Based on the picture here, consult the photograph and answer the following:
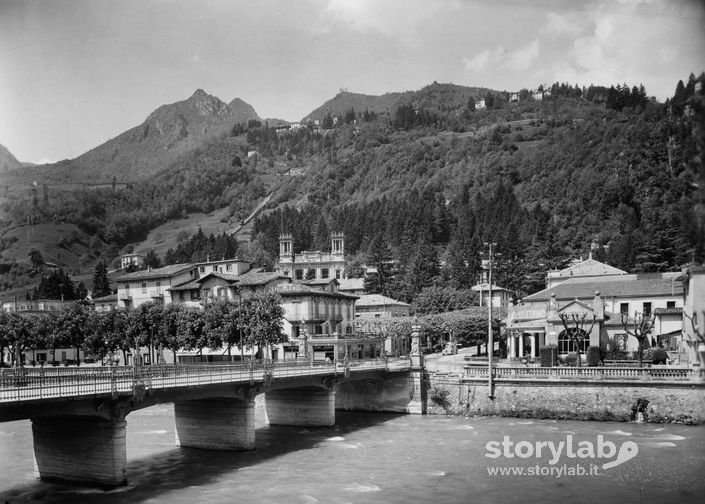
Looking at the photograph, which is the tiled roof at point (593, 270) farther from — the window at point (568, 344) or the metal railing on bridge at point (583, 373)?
the metal railing on bridge at point (583, 373)

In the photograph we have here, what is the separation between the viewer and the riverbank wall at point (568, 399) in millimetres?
43750

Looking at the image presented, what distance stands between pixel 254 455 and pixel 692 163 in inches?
1030

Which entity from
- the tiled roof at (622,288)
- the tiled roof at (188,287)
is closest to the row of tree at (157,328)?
the tiled roof at (188,287)

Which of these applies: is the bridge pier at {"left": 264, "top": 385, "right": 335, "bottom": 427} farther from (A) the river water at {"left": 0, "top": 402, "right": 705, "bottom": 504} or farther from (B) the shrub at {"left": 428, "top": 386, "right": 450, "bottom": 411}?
(B) the shrub at {"left": 428, "top": 386, "right": 450, "bottom": 411}

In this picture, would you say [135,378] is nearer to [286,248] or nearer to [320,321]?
[320,321]

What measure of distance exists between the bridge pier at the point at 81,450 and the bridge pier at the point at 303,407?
700 inches

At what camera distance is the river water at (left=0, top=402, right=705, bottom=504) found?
29.8 m

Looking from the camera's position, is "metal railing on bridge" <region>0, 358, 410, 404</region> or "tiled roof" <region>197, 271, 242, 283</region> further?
"tiled roof" <region>197, 271, 242, 283</region>

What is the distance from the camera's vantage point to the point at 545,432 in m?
42.8

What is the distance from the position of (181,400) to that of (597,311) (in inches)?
1405

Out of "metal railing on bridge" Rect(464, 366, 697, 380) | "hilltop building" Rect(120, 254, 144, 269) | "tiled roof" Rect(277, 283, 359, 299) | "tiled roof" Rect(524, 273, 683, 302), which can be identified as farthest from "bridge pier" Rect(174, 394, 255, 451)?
"hilltop building" Rect(120, 254, 144, 269)

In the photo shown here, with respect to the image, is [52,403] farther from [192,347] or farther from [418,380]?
[192,347]

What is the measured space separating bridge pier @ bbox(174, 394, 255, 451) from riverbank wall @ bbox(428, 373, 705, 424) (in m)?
16.0

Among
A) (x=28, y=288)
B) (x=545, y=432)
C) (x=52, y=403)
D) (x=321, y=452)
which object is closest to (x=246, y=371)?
(x=321, y=452)
